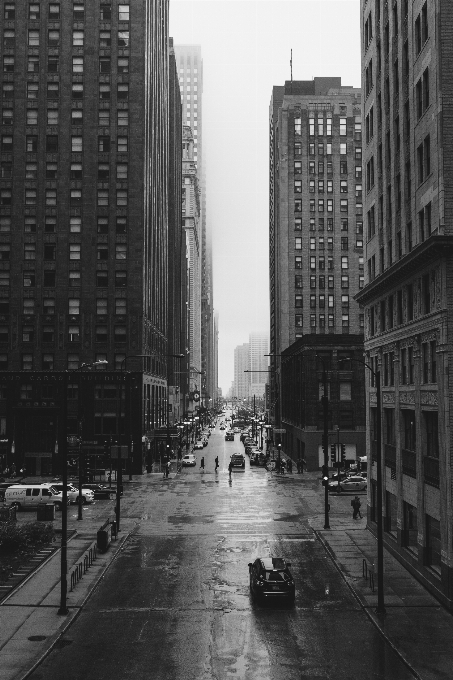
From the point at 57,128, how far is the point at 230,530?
188 feet

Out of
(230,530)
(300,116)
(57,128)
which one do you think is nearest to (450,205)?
(230,530)

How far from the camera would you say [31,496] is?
50469 millimetres

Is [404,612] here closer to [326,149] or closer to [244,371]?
[244,371]

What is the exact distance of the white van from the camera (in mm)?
50125

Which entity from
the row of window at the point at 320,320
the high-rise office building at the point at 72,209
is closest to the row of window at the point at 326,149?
the row of window at the point at 320,320

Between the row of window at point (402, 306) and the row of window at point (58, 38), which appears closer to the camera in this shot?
the row of window at point (402, 306)

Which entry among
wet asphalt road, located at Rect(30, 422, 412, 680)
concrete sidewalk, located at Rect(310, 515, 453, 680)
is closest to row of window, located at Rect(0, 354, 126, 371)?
wet asphalt road, located at Rect(30, 422, 412, 680)

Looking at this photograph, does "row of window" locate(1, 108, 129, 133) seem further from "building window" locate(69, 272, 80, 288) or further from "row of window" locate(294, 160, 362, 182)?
"row of window" locate(294, 160, 362, 182)

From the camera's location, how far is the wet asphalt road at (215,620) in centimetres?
1967

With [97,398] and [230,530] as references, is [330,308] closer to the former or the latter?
[97,398]

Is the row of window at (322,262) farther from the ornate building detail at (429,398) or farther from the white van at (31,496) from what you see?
the ornate building detail at (429,398)

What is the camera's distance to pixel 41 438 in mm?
77750

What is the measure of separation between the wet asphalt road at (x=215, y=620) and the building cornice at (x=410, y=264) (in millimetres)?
13369

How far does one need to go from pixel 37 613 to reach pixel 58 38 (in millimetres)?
74171
